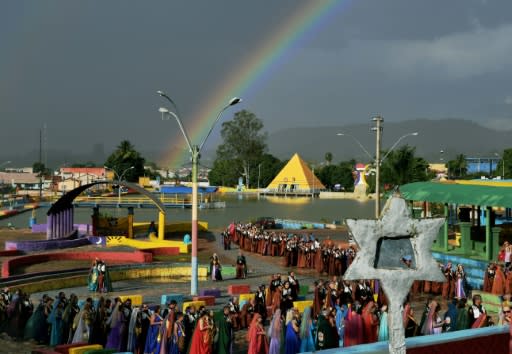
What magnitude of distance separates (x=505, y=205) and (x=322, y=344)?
45.7ft

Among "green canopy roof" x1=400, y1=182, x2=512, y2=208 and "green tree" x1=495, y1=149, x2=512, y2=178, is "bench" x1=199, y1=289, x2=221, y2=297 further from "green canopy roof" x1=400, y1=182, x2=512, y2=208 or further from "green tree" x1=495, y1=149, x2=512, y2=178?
"green tree" x1=495, y1=149, x2=512, y2=178

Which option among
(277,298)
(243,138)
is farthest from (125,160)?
(277,298)

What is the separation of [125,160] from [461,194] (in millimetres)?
92504

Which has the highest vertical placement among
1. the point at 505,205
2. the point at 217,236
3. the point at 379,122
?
the point at 379,122

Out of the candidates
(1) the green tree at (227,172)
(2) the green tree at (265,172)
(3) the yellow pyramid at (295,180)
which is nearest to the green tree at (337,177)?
(3) the yellow pyramid at (295,180)

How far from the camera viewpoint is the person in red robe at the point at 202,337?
11.3 metres

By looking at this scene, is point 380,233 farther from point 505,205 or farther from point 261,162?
point 261,162

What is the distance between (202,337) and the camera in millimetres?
11289

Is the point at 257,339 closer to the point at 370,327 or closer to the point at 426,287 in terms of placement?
the point at 370,327

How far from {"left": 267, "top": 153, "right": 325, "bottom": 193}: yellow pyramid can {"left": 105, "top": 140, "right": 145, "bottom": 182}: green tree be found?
30.6 meters

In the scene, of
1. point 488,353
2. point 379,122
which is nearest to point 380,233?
point 488,353

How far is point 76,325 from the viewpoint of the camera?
13.1 m

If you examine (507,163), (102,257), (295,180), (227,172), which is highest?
(507,163)

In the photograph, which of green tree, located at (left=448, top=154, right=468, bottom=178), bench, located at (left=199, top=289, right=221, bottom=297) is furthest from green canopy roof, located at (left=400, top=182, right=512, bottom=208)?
green tree, located at (left=448, top=154, right=468, bottom=178)
